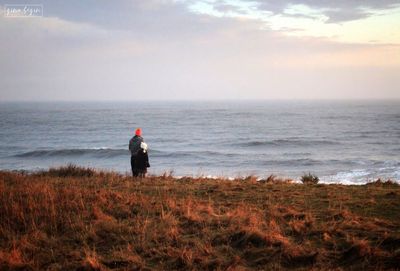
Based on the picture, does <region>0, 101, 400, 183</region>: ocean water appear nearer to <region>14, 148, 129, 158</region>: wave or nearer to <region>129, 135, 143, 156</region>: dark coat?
<region>14, 148, 129, 158</region>: wave

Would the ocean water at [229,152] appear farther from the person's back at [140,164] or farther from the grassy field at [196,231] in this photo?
the grassy field at [196,231]

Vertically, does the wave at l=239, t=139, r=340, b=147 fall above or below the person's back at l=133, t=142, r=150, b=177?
below

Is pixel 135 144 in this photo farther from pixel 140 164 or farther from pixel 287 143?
pixel 287 143

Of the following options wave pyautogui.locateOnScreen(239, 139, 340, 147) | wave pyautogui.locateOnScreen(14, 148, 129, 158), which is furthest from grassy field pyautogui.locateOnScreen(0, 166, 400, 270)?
wave pyautogui.locateOnScreen(239, 139, 340, 147)

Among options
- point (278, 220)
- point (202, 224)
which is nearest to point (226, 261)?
point (202, 224)

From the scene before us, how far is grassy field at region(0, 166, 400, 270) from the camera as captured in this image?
240 inches

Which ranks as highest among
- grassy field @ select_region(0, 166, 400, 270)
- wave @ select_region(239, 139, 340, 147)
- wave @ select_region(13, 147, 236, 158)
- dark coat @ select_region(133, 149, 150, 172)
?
dark coat @ select_region(133, 149, 150, 172)

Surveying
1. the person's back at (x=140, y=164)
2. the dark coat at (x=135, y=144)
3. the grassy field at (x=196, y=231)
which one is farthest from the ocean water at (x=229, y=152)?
the grassy field at (x=196, y=231)

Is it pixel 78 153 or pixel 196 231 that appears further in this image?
pixel 78 153

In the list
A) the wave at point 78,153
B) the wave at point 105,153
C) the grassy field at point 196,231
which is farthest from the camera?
the wave at point 78,153

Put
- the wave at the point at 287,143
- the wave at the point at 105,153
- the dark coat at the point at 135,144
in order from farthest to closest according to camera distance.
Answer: the wave at the point at 287,143 → the wave at the point at 105,153 → the dark coat at the point at 135,144

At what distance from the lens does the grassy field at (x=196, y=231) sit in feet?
20.0

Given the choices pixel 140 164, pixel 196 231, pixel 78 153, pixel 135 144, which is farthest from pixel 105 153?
pixel 196 231

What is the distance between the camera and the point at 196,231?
7.63 meters
